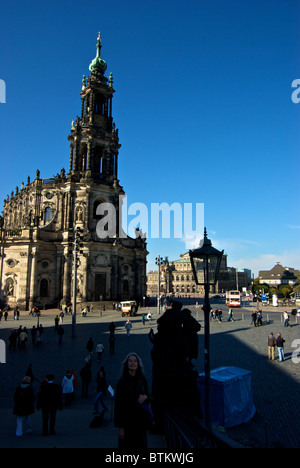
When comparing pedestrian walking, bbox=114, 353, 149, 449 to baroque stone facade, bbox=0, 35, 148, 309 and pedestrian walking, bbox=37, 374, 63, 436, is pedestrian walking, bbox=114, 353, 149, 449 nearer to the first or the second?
pedestrian walking, bbox=37, 374, 63, 436

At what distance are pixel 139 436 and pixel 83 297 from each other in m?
44.9

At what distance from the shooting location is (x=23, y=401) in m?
6.95

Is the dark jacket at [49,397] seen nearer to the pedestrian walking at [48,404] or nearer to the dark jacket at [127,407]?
the pedestrian walking at [48,404]

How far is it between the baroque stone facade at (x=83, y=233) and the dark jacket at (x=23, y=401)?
1489 inches

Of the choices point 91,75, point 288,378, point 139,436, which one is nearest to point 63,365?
point 288,378

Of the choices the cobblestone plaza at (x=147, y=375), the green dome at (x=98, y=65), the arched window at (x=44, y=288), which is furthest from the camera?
the green dome at (x=98, y=65)

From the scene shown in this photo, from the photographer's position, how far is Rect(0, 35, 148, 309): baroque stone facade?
1877 inches

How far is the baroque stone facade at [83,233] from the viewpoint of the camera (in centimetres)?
4769

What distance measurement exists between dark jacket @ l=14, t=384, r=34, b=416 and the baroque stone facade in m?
37.8

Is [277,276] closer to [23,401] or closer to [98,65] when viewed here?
[98,65]

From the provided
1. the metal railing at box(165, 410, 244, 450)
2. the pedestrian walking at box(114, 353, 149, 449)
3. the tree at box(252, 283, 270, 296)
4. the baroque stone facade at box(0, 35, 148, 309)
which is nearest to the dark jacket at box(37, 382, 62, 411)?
the metal railing at box(165, 410, 244, 450)

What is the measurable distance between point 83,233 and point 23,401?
4369 centimetres

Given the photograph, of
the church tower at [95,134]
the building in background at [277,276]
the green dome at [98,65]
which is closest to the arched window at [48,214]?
the church tower at [95,134]
